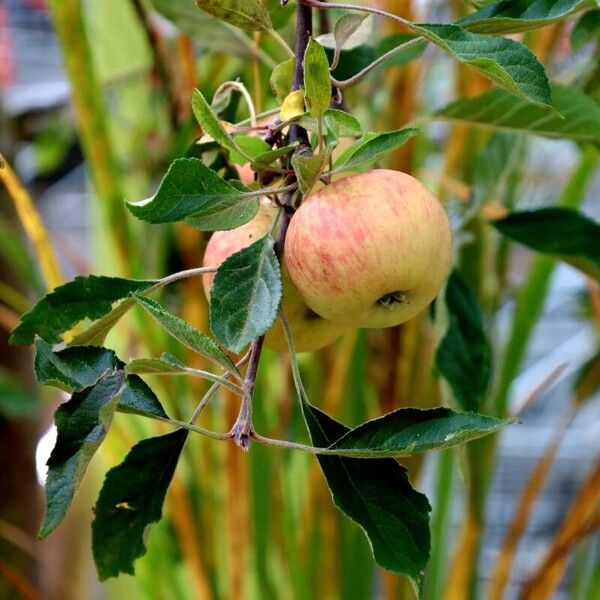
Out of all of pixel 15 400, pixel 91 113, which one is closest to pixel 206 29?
pixel 91 113

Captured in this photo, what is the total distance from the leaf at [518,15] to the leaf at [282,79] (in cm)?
4

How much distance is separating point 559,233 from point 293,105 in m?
0.14

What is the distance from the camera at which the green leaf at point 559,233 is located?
30 cm

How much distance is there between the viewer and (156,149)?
1.91ft

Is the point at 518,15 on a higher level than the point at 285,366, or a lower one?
higher

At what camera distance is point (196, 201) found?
0.61 feet

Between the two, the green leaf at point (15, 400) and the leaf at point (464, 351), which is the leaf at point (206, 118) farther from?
the green leaf at point (15, 400)

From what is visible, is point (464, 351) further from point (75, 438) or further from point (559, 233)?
point (75, 438)

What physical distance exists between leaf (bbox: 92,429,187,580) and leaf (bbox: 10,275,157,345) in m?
0.04

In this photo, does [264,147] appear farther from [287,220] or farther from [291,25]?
[291,25]

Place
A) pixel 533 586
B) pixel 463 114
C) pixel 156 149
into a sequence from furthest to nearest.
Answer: pixel 156 149
pixel 533 586
pixel 463 114

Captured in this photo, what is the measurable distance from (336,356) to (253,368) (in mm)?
268

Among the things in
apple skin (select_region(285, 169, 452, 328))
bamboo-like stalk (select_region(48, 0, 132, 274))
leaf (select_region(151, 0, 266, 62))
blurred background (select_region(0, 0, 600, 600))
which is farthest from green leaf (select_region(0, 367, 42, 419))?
apple skin (select_region(285, 169, 452, 328))

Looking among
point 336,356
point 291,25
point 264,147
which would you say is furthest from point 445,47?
point 336,356
